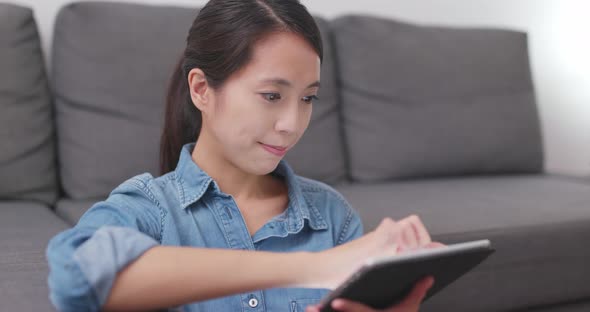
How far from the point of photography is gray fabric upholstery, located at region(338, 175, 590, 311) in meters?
1.48

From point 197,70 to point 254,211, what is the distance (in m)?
0.22

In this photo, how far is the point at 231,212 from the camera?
1014 millimetres

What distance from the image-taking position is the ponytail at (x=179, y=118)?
1174 mm

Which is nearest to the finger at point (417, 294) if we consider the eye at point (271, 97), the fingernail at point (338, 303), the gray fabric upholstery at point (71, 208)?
the fingernail at point (338, 303)

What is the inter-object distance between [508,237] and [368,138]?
0.67 metres

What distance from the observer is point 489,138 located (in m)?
2.20

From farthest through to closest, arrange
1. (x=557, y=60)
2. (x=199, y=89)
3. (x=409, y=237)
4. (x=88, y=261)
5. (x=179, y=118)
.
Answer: (x=557, y=60) < (x=179, y=118) < (x=199, y=89) < (x=409, y=237) < (x=88, y=261)

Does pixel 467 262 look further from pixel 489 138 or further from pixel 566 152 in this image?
pixel 566 152

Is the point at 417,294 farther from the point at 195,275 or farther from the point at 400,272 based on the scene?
the point at 195,275

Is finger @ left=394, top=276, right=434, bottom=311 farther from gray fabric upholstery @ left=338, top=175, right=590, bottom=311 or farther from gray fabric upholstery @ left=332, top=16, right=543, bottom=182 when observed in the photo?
gray fabric upholstery @ left=332, top=16, right=543, bottom=182

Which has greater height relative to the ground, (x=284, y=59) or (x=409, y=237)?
(x=284, y=59)

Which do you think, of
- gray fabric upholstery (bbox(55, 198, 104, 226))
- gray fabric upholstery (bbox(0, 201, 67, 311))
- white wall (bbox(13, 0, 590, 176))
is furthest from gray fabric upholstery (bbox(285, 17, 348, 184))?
white wall (bbox(13, 0, 590, 176))

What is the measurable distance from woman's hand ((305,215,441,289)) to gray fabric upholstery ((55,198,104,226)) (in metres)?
0.81

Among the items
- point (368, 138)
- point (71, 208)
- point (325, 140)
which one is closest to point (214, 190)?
point (71, 208)
